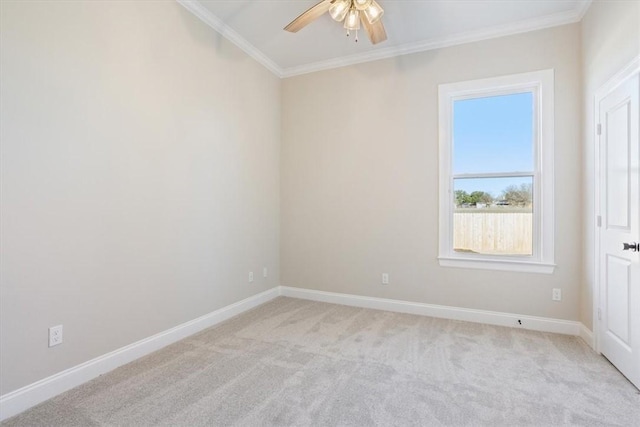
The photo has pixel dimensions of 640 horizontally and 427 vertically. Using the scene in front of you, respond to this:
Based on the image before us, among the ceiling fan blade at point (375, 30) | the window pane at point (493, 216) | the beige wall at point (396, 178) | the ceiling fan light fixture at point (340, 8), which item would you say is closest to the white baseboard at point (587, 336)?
the beige wall at point (396, 178)

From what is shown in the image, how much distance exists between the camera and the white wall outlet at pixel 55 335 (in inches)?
77.7

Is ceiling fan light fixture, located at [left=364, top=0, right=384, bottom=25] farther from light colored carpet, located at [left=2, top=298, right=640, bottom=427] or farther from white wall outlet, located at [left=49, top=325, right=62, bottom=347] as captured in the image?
white wall outlet, located at [left=49, top=325, right=62, bottom=347]

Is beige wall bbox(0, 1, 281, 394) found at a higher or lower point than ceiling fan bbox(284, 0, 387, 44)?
lower

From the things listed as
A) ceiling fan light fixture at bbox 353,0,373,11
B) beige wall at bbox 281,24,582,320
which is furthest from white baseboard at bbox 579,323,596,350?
ceiling fan light fixture at bbox 353,0,373,11

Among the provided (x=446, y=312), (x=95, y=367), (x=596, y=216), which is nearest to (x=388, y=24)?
(x=596, y=216)

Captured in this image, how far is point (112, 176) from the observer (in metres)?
2.31

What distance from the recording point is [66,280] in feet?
6.73

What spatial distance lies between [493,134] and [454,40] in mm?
1103

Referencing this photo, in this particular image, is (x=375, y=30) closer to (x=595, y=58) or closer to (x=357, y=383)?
(x=595, y=58)

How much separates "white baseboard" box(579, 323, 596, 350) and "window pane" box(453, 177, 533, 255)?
0.79 meters

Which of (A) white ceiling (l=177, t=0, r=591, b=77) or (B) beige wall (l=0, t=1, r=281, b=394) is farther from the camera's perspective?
(A) white ceiling (l=177, t=0, r=591, b=77)

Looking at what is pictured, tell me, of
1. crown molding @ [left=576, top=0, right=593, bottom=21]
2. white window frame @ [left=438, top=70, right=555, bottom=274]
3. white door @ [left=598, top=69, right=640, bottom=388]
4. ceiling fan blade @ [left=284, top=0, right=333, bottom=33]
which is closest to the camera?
white door @ [left=598, top=69, right=640, bottom=388]

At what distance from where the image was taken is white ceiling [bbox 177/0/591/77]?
9.38 ft

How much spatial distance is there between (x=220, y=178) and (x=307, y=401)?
2.29 m
